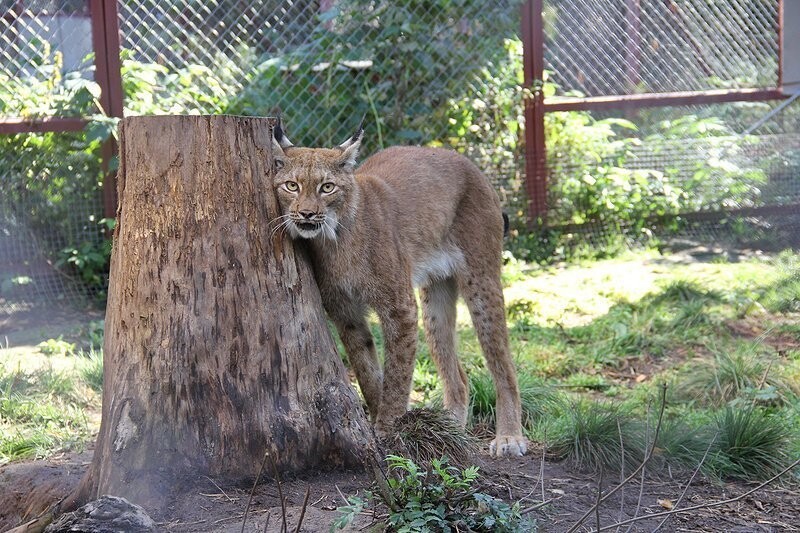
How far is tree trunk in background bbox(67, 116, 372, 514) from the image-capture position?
3607 millimetres

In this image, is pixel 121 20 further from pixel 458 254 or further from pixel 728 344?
pixel 728 344

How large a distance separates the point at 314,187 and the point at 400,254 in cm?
77

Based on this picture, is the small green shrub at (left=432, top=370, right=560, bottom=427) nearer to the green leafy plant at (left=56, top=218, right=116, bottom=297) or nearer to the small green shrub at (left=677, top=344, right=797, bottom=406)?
the small green shrub at (left=677, top=344, right=797, bottom=406)

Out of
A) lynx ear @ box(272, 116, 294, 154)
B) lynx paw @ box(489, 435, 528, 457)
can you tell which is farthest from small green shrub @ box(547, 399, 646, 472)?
lynx ear @ box(272, 116, 294, 154)

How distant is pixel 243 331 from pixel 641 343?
3959 mm

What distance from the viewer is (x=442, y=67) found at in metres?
9.07

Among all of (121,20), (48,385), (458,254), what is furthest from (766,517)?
(121,20)

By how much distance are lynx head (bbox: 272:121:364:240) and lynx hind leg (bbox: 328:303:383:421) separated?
56 cm

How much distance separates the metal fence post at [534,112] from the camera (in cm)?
943

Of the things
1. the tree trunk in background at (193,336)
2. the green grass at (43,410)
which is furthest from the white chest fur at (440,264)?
the green grass at (43,410)

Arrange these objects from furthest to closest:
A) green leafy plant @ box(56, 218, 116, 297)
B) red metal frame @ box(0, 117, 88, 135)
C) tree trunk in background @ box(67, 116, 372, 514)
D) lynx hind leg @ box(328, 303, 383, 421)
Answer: green leafy plant @ box(56, 218, 116, 297)
red metal frame @ box(0, 117, 88, 135)
lynx hind leg @ box(328, 303, 383, 421)
tree trunk in background @ box(67, 116, 372, 514)

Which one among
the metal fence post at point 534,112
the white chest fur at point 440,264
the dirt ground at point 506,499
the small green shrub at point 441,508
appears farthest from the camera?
the metal fence post at point 534,112

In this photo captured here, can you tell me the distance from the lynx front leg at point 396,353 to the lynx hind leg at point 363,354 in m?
0.12

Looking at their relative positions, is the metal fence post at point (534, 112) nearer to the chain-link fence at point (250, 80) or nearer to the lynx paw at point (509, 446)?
the chain-link fence at point (250, 80)
